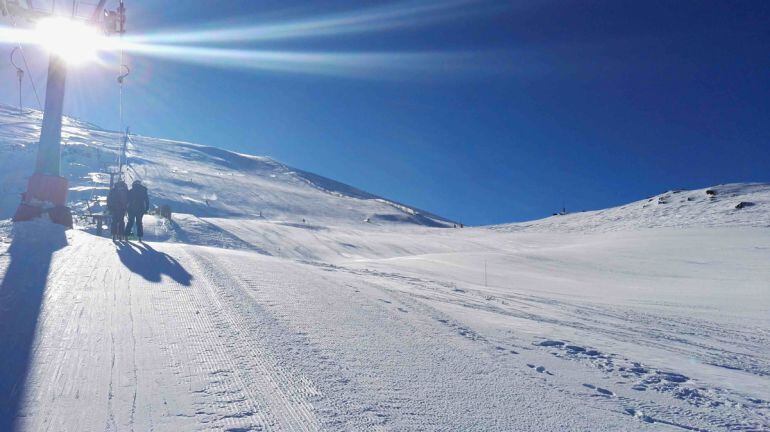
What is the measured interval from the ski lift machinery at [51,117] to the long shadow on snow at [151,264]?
26.3ft

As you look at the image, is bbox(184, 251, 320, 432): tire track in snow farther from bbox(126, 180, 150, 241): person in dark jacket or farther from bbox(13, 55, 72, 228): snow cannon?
bbox(13, 55, 72, 228): snow cannon

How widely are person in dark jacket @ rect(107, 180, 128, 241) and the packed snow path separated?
3.80 meters

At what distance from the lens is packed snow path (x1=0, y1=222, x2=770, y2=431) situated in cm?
392

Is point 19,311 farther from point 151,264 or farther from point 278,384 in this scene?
point 151,264

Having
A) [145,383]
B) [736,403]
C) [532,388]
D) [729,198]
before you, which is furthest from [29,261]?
[729,198]

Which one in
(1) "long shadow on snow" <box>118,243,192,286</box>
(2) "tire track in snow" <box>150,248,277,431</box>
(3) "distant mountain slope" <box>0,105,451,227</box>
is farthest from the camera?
(3) "distant mountain slope" <box>0,105,451,227</box>

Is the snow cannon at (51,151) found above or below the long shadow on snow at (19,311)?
above

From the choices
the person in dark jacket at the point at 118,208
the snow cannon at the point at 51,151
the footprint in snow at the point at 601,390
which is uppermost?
the snow cannon at the point at 51,151

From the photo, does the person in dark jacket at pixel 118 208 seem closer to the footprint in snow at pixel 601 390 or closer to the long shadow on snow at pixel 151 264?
the long shadow on snow at pixel 151 264

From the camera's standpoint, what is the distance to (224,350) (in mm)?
5090

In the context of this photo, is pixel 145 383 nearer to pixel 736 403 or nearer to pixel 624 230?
pixel 736 403

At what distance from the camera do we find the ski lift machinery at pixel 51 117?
19469 mm

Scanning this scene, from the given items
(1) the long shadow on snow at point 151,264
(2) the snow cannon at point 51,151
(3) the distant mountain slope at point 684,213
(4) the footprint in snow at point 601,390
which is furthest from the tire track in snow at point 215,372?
(3) the distant mountain slope at point 684,213

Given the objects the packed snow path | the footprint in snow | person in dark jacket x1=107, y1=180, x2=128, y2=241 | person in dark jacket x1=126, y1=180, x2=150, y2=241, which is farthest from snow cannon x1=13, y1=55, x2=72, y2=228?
the footprint in snow
